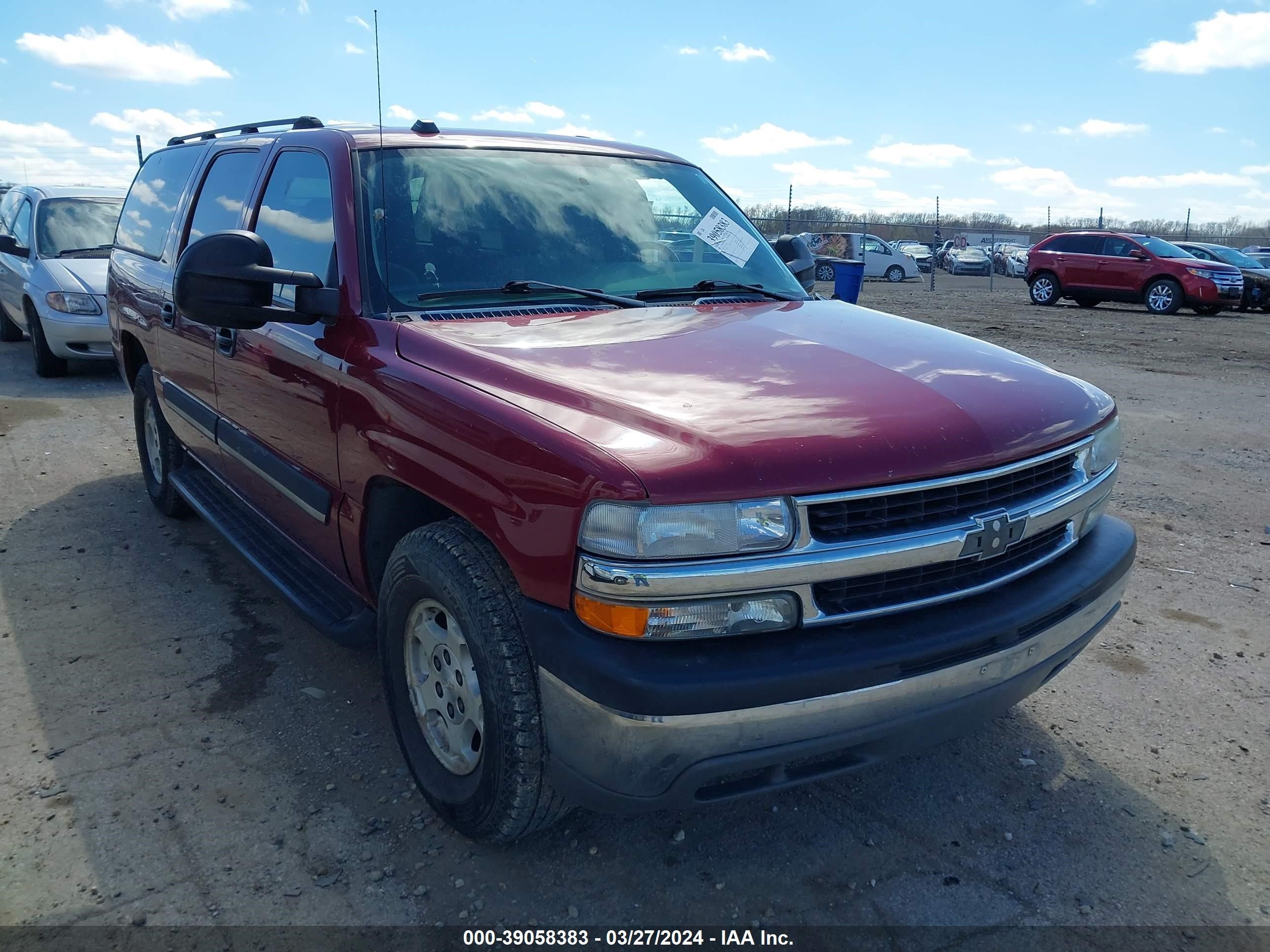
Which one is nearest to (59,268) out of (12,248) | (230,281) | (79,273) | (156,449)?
(79,273)

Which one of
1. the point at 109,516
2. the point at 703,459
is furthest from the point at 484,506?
the point at 109,516

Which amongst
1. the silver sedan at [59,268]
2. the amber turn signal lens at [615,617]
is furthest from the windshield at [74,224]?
the amber turn signal lens at [615,617]

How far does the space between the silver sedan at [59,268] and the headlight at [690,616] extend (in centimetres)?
851

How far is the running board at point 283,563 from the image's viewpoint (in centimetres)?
313

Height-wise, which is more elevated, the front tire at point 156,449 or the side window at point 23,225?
the side window at point 23,225

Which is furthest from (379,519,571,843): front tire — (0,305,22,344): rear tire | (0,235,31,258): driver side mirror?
(0,305,22,344): rear tire

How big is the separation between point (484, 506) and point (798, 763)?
0.94 meters

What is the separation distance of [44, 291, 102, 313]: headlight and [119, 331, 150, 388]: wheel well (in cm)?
415

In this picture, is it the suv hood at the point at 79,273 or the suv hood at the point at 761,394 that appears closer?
the suv hood at the point at 761,394

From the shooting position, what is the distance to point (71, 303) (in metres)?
9.09

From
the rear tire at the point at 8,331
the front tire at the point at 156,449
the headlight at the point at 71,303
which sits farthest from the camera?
the rear tire at the point at 8,331

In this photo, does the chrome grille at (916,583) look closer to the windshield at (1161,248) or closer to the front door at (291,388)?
the front door at (291,388)

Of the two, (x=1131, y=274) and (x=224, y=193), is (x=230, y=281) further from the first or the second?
(x=1131, y=274)

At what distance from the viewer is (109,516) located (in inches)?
214
